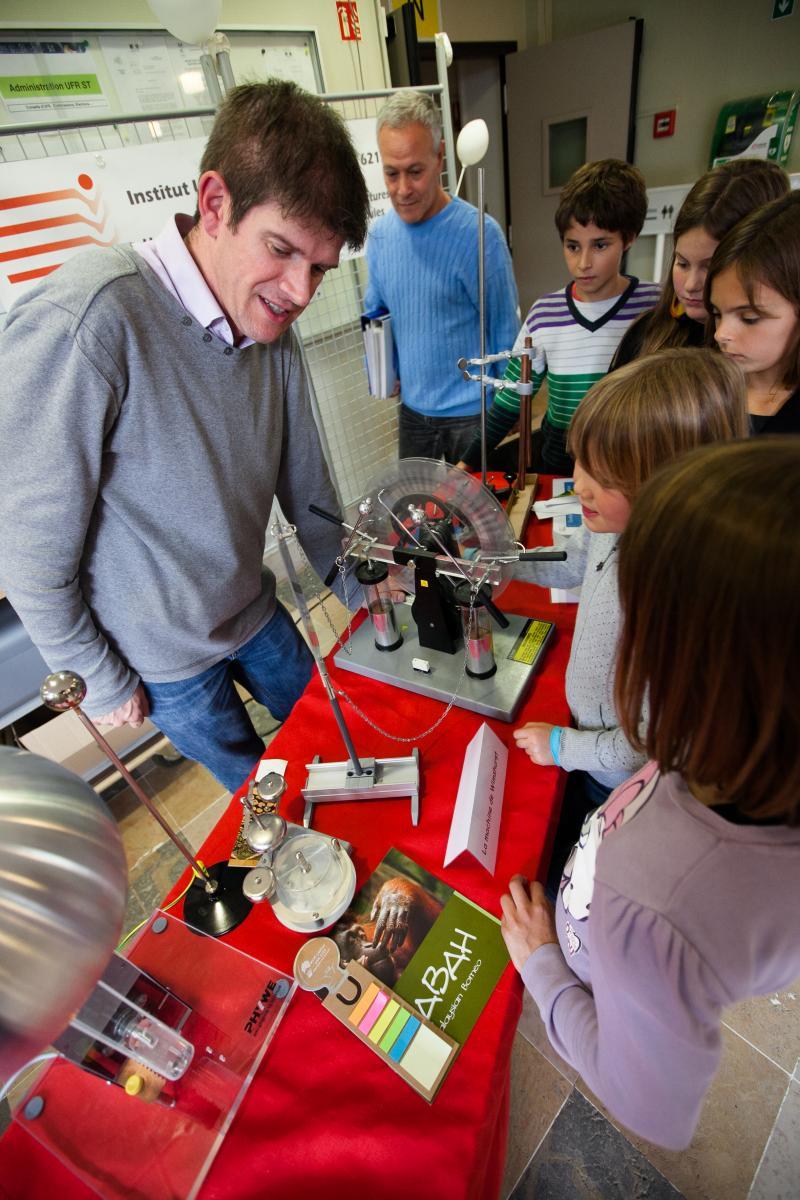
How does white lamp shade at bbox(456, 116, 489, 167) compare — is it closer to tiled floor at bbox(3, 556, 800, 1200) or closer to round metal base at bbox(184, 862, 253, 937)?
round metal base at bbox(184, 862, 253, 937)

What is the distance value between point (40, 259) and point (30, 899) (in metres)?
2.12

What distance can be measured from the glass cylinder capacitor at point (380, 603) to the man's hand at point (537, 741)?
0.32m

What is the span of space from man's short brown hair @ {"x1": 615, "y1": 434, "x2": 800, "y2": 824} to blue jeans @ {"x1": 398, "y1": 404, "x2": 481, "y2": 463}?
67.9 inches

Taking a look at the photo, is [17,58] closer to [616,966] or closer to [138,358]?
[138,358]

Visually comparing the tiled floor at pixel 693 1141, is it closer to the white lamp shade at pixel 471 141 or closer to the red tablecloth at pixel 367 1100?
the red tablecloth at pixel 367 1100

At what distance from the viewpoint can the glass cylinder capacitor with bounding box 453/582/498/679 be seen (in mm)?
956

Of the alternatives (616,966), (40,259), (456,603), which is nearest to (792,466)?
(616,966)

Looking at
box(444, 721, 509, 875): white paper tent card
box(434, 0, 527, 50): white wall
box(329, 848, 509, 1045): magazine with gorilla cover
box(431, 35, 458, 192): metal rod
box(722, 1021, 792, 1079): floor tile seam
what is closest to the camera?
box(329, 848, 509, 1045): magazine with gorilla cover

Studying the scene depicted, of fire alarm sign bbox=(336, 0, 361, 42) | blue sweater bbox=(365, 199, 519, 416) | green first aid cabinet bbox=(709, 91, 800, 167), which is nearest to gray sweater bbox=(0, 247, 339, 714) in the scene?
blue sweater bbox=(365, 199, 519, 416)

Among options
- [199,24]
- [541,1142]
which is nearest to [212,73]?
[199,24]

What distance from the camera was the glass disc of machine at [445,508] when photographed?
3.01 feet

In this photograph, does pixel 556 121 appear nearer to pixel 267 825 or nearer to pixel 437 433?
pixel 437 433

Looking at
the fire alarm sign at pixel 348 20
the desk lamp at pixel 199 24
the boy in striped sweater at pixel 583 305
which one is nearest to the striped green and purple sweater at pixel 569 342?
the boy in striped sweater at pixel 583 305

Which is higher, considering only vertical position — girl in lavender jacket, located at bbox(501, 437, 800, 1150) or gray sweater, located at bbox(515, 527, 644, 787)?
girl in lavender jacket, located at bbox(501, 437, 800, 1150)
